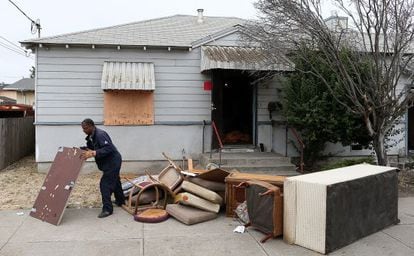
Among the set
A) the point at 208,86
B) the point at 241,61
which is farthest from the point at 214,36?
the point at 241,61

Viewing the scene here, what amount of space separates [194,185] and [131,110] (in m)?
4.53

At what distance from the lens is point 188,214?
6344mm

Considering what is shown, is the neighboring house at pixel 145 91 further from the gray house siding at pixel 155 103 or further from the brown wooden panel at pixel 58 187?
the brown wooden panel at pixel 58 187

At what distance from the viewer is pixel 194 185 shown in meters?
6.88

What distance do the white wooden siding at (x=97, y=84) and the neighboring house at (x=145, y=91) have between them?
25mm

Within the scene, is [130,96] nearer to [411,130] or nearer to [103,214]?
[103,214]

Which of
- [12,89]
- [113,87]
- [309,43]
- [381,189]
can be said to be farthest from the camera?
[12,89]

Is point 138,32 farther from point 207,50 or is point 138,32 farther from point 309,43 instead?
point 309,43

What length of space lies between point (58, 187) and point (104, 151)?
945 mm

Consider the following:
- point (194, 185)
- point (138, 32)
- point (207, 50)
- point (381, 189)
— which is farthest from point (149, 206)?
point (138, 32)

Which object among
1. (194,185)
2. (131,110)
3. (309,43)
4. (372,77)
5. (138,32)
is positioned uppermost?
(138,32)

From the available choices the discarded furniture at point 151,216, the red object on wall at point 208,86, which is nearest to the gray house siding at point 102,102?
the red object on wall at point 208,86

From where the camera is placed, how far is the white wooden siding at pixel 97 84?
34.4 feet

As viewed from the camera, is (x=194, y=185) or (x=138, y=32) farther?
(x=138, y=32)
